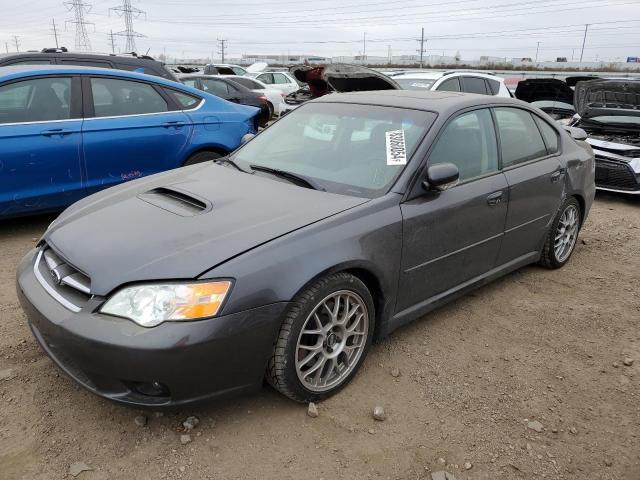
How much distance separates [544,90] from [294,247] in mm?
9500

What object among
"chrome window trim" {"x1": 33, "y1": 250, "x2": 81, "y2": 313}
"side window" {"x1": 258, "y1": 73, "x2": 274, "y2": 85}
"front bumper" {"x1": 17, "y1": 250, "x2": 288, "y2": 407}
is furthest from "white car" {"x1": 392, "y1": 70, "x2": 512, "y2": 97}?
"side window" {"x1": 258, "y1": 73, "x2": 274, "y2": 85}

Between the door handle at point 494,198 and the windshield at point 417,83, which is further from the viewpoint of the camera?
the windshield at point 417,83

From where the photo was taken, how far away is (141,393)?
7.30ft

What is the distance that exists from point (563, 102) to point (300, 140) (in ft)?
28.5

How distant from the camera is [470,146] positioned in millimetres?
3408

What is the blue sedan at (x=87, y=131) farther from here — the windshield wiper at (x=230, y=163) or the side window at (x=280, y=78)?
the side window at (x=280, y=78)

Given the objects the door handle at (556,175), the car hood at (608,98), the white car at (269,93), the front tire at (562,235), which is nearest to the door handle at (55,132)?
the door handle at (556,175)

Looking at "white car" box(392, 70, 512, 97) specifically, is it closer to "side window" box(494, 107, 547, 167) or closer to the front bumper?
"side window" box(494, 107, 547, 167)

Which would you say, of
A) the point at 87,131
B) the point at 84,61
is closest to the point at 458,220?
the point at 87,131

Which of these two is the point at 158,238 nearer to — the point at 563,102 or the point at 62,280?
the point at 62,280

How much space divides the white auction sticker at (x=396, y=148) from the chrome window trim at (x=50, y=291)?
183 centimetres

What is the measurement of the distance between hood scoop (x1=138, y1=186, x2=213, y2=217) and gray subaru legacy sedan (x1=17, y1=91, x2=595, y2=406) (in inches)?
0.5

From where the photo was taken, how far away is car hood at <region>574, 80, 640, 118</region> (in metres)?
7.52

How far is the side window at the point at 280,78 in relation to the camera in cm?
1802
